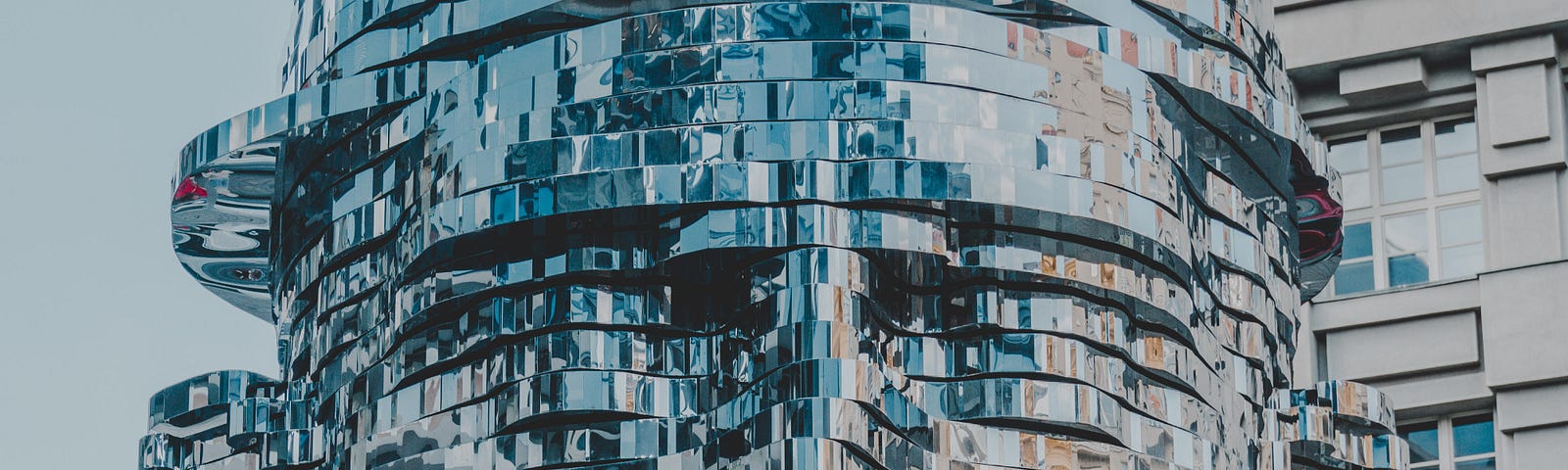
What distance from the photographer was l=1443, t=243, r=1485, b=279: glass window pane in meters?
25.8

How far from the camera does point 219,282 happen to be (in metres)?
8.82

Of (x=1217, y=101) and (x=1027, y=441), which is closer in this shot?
(x=1027, y=441)

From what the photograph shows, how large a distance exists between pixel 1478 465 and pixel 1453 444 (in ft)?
1.19

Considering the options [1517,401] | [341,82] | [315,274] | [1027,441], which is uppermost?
[1517,401]

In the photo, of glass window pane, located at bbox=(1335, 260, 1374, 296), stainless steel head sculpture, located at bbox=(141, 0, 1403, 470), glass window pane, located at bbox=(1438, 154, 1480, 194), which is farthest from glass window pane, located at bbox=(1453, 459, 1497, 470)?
stainless steel head sculpture, located at bbox=(141, 0, 1403, 470)

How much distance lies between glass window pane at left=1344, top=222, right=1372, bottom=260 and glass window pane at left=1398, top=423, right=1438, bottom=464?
180 cm

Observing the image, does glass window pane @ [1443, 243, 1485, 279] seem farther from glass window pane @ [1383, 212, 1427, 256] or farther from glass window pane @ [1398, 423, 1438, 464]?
glass window pane @ [1398, 423, 1438, 464]

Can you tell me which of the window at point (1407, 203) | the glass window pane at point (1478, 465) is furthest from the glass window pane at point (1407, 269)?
the glass window pane at point (1478, 465)

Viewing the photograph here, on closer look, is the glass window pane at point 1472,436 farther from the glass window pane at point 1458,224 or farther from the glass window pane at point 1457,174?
the glass window pane at point 1457,174

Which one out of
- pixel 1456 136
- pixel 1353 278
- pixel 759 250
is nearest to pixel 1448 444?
pixel 1353 278

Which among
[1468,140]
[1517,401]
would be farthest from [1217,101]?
[1468,140]

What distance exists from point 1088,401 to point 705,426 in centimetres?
92

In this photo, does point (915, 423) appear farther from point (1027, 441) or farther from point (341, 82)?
point (341, 82)

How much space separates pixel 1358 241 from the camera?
2661 cm
